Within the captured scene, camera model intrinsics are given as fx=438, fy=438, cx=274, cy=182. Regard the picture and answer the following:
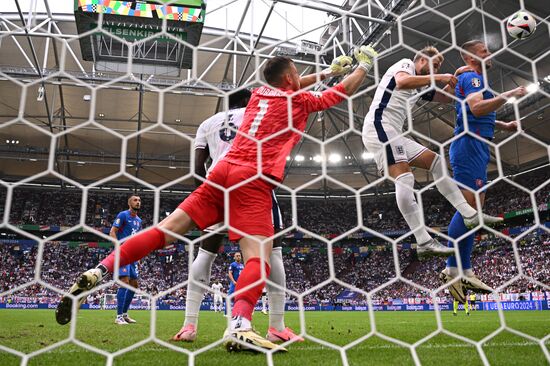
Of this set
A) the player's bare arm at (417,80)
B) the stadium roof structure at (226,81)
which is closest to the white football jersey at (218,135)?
the player's bare arm at (417,80)

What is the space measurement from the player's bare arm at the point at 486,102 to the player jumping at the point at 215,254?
5.02 feet

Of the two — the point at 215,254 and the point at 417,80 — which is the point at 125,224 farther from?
the point at 417,80

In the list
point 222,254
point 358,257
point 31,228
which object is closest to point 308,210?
point 358,257

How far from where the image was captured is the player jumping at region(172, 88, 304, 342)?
117 inches

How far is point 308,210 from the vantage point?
28438 mm

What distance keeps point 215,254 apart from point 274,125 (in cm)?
131

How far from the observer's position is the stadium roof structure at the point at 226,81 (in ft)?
35.6

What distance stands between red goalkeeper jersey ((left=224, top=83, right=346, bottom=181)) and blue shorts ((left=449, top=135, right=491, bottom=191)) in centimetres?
136

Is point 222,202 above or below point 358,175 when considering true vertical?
below

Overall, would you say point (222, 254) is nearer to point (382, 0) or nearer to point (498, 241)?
point (498, 241)

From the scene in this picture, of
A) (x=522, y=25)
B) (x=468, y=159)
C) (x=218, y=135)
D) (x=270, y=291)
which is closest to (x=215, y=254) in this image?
(x=270, y=291)

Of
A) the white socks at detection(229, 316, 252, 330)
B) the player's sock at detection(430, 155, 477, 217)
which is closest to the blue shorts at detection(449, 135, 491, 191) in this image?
the player's sock at detection(430, 155, 477, 217)

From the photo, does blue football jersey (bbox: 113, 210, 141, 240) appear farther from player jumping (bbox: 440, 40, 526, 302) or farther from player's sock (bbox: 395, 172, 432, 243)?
player jumping (bbox: 440, 40, 526, 302)

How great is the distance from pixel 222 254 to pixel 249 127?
24265 mm
